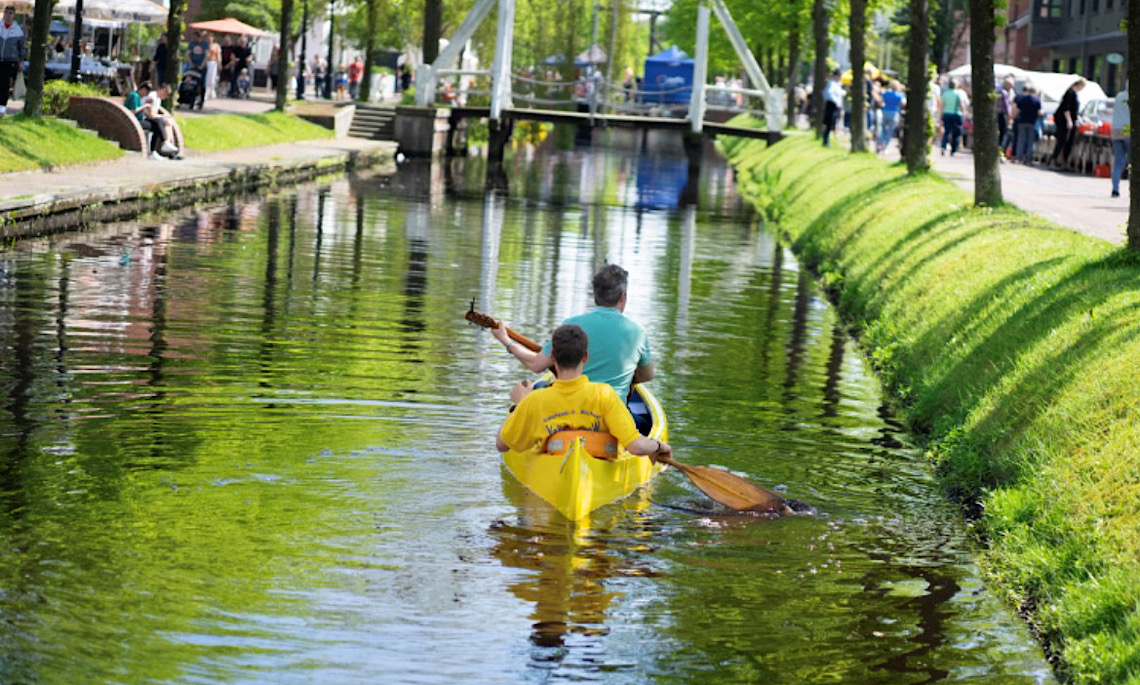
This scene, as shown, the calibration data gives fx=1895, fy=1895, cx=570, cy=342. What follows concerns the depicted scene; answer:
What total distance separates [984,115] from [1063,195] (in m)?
9.22

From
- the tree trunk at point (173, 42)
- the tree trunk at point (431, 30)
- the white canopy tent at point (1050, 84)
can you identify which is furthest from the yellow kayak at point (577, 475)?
the white canopy tent at point (1050, 84)

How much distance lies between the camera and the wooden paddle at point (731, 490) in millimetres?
10625

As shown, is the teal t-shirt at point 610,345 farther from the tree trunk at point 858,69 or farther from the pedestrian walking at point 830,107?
the pedestrian walking at point 830,107

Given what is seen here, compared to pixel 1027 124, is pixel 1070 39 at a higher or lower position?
higher

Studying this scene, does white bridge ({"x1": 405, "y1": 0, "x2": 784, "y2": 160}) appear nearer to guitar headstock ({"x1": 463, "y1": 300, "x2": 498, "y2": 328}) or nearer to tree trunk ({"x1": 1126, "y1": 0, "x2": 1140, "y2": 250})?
tree trunk ({"x1": 1126, "y1": 0, "x2": 1140, "y2": 250})

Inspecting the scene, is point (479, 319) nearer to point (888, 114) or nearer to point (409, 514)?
point (409, 514)

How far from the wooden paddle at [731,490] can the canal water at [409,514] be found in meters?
0.15

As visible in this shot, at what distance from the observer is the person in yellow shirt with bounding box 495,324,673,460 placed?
10.6 metres

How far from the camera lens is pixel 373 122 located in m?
56.3

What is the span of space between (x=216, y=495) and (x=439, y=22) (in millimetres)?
50705

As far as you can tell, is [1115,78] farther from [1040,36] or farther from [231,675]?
[231,675]

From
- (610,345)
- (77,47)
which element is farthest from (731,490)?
(77,47)

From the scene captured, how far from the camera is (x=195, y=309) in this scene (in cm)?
1767

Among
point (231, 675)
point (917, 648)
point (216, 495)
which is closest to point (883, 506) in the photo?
point (917, 648)
